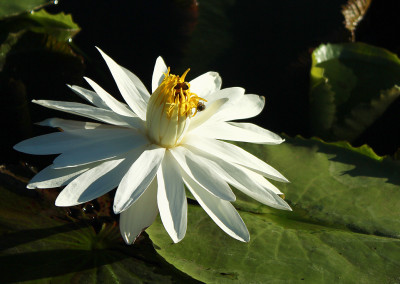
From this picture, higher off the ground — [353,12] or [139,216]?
[353,12]

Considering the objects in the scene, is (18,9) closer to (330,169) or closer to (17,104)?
(17,104)

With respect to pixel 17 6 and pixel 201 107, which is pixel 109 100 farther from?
pixel 17 6

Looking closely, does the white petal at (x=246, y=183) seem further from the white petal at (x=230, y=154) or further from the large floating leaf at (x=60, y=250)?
the large floating leaf at (x=60, y=250)

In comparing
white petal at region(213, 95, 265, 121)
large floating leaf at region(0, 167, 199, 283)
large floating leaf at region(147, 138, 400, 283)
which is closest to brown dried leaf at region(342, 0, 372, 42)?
large floating leaf at region(147, 138, 400, 283)

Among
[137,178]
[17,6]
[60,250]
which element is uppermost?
[17,6]

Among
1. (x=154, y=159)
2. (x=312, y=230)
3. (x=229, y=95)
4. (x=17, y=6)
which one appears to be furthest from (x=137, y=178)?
(x=17, y=6)

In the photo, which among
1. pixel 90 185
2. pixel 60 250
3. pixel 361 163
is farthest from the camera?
pixel 361 163

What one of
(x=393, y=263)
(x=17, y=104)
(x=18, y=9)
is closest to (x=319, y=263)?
(x=393, y=263)

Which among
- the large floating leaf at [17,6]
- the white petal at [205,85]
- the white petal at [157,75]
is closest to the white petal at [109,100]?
the white petal at [157,75]
